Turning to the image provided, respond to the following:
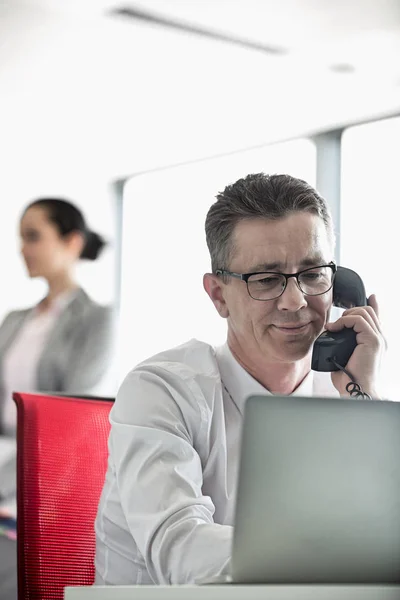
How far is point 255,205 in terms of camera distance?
148 centimetres

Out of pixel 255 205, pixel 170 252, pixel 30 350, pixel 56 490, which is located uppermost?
pixel 170 252

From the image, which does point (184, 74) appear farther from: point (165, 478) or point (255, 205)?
point (165, 478)

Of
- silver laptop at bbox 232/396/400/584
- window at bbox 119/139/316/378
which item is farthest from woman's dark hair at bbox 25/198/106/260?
silver laptop at bbox 232/396/400/584

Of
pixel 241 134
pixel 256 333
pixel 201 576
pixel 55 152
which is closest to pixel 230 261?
pixel 256 333

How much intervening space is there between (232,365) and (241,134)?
3.21 metres

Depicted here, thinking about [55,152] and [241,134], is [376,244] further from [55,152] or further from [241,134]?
[55,152]

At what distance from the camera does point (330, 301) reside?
156 cm

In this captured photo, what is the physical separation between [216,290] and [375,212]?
8.67ft

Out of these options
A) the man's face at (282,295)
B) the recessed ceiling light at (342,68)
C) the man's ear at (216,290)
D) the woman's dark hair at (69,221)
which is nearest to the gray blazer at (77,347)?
the woman's dark hair at (69,221)

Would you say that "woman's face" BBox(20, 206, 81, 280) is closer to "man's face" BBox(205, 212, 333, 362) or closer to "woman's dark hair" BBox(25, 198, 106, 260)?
"woman's dark hair" BBox(25, 198, 106, 260)

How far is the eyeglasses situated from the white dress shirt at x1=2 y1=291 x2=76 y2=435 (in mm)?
2558

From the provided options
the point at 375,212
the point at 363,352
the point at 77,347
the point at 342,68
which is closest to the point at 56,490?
the point at 363,352

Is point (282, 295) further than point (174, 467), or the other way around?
point (282, 295)

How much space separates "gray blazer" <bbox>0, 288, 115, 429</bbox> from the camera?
3.87 metres
